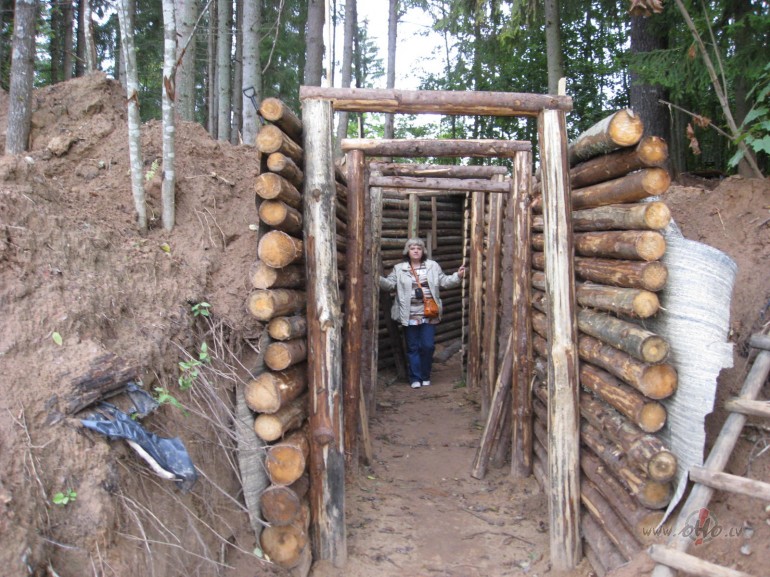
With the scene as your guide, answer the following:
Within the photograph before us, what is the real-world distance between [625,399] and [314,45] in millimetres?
9922

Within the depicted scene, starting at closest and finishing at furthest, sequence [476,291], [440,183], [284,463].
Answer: [284,463], [440,183], [476,291]

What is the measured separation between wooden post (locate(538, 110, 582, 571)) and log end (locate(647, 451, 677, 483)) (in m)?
0.89

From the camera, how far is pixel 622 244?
12.4 feet

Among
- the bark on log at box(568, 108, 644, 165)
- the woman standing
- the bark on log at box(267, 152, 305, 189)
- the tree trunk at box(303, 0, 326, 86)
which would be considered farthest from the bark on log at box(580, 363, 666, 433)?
the tree trunk at box(303, 0, 326, 86)

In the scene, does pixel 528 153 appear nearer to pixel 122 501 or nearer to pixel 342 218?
pixel 342 218

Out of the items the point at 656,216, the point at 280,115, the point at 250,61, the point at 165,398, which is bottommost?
the point at 165,398

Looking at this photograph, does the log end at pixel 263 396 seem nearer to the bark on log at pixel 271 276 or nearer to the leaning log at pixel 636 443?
the bark on log at pixel 271 276

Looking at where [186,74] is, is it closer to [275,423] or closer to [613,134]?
[275,423]

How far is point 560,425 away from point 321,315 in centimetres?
193

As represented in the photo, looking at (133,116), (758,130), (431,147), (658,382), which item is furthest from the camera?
(431,147)

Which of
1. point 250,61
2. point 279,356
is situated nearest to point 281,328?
point 279,356

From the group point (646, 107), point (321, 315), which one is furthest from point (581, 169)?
point (646, 107)

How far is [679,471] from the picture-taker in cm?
337

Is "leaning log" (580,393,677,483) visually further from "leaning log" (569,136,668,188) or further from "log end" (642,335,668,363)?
"leaning log" (569,136,668,188)
